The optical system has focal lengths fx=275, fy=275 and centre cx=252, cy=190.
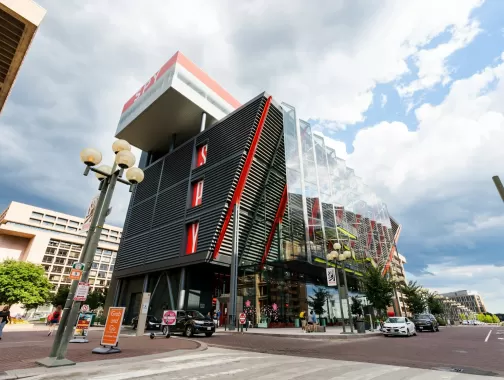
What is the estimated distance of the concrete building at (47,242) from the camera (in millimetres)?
79750

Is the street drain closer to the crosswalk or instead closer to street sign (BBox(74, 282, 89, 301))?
the crosswalk

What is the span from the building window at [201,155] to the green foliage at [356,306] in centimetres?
2417

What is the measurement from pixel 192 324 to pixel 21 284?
45409mm

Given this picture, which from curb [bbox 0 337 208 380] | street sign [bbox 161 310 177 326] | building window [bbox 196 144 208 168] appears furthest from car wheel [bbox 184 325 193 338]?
building window [bbox 196 144 208 168]

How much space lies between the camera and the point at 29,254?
78.9m

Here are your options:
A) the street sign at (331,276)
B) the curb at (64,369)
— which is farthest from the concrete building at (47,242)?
the curb at (64,369)

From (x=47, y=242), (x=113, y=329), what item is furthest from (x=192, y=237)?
(x=47, y=242)

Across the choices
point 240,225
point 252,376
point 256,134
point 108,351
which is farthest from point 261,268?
point 252,376

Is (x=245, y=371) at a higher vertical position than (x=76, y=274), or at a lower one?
lower

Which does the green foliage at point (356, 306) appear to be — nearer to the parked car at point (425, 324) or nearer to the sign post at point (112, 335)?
the parked car at point (425, 324)

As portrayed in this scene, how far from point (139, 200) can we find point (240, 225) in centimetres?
1889

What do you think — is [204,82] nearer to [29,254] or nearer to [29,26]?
[29,26]

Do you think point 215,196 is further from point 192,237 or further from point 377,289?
point 377,289

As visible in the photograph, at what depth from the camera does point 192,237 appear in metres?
28.1
